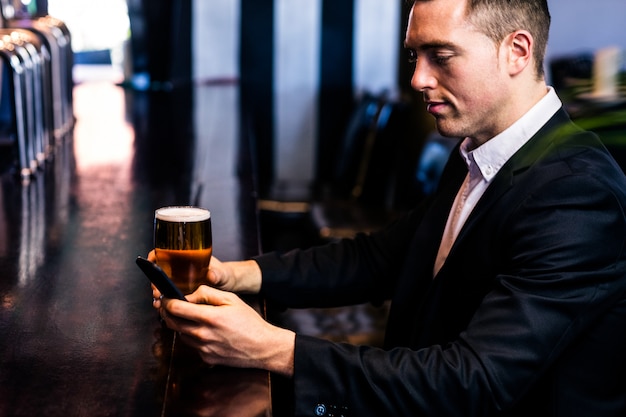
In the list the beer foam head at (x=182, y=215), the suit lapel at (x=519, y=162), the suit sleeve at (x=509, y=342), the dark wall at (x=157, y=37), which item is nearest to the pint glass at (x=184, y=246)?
the beer foam head at (x=182, y=215)

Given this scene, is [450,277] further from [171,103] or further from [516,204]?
[171,103]

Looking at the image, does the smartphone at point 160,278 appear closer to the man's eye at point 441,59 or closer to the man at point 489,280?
the man at point 489,280

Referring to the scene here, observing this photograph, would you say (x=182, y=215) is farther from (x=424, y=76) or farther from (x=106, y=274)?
(x=424, y=76)

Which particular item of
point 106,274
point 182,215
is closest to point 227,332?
point 182,215

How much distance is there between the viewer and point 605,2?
20.9ft

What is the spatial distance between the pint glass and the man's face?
49 cm

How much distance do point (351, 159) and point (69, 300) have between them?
3184 millimetres

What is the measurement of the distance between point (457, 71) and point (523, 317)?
1.52ft

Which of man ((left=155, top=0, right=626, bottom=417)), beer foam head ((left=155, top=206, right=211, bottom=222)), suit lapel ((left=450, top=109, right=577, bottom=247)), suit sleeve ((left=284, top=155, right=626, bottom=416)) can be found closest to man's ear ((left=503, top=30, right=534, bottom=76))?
man ((left=155, top=0, right=626, bottom=417))

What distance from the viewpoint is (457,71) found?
152cm

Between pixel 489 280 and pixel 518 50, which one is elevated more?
pixel 518 50

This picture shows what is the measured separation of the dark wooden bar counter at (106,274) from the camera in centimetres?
106

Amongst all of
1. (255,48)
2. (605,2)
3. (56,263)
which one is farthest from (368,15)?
(56,263)

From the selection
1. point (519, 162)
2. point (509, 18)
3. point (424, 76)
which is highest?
point (509, 18)
